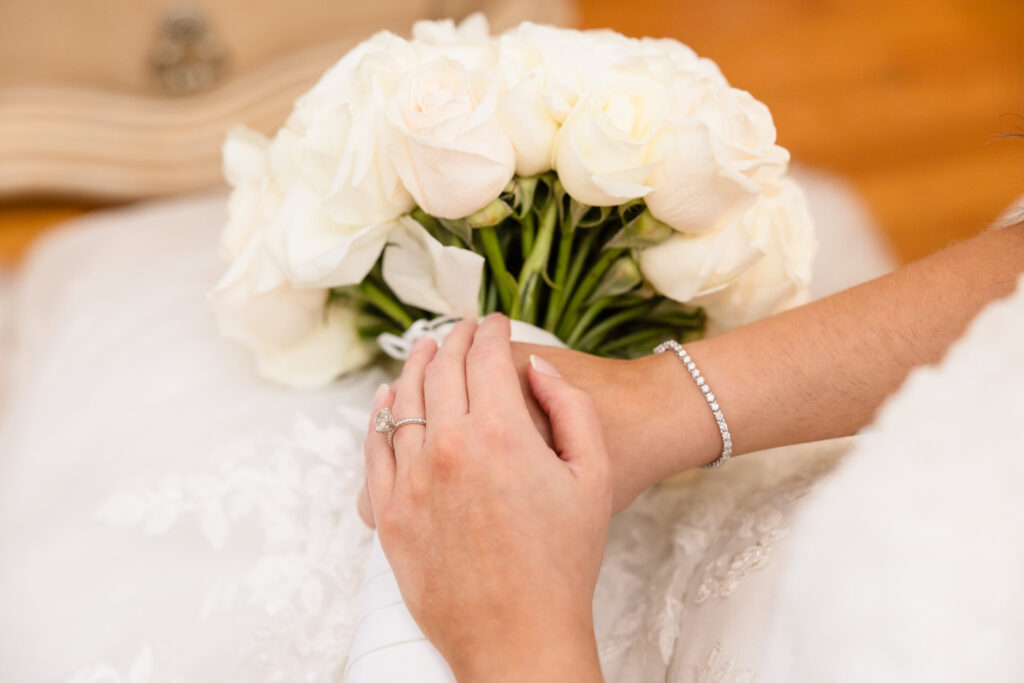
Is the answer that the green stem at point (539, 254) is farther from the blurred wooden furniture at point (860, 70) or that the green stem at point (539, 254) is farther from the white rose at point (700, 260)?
the blurred wooden furniture at point (860, 70)

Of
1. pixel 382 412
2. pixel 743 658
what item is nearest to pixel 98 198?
pixel 382 412

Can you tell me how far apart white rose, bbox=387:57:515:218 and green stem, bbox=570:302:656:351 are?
180 millimetres

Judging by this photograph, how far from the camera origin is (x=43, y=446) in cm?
89

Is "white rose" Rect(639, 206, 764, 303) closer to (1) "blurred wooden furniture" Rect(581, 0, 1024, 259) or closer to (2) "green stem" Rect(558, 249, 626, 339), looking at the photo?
(2) "green stem" Rect(558, 249, 626, 339)

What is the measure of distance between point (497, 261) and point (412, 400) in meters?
0.13

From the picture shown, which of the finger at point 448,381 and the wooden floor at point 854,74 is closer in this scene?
the finger at point 448,381

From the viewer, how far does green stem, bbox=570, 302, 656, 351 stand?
0.73 meters

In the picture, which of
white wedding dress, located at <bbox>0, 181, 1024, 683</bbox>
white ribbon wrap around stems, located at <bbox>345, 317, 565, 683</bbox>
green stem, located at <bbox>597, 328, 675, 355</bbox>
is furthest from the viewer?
green stem, located at <bbox>597, 328, 675, 355</bbox>

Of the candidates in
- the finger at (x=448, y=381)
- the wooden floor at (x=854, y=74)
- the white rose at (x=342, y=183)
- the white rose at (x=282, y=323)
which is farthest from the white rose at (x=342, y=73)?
the wooden floor at (x=854, y=74)

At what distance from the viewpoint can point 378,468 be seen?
60cm

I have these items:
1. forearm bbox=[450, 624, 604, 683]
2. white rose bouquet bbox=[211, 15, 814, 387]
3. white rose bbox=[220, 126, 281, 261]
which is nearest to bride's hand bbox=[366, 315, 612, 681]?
forearm bbox=[450, 624, 604, 683]

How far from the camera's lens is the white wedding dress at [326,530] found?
416mm

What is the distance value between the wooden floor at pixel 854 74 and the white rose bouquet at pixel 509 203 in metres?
0.89

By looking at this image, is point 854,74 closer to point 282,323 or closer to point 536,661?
point 282,323
